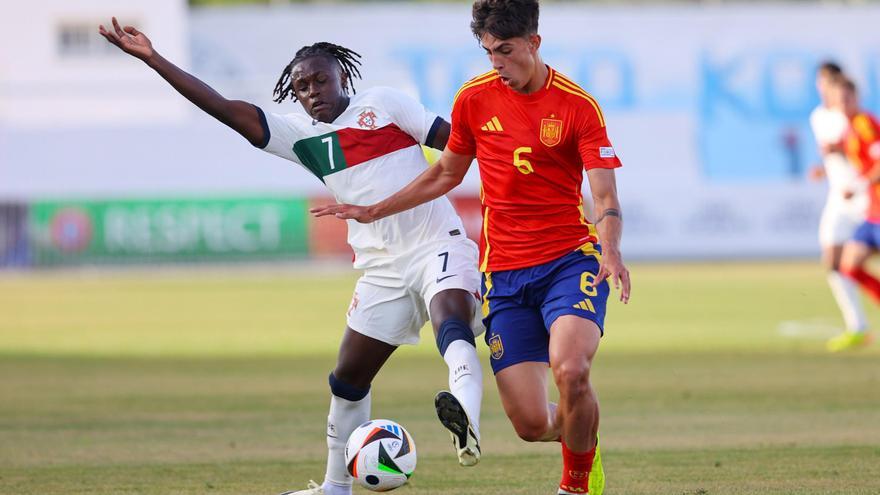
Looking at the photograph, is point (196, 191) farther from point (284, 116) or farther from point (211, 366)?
point (284, 116)

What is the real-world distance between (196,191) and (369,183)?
2788cm

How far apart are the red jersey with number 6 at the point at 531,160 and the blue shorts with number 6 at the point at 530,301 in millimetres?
56

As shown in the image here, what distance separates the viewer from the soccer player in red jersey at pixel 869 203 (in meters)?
15.6

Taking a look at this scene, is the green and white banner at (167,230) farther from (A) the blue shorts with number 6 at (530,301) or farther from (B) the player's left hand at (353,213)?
(A) the blue shorts with number 6 at (530,301)

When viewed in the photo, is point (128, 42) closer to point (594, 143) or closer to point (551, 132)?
point (551, 132)

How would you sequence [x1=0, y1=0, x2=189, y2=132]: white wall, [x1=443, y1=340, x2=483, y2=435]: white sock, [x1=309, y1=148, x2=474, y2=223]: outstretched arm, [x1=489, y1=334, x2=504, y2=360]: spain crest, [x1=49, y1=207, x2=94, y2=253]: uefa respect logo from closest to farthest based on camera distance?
[x1=443, y1=340, x2=483, y2=435]: white sock < [x1=489, y1=334, x2=504, y2=360]: spain crest < [x1=309, y1=148, x2=474, y2=223]: outstretched arm < [x1=49, y1=207, x2=94, y2=253]: uefa respect logo < [x1=0, y1=0, x2=189, y2=132]: white wall

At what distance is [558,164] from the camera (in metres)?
6.89

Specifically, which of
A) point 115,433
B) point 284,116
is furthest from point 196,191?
point 284,116

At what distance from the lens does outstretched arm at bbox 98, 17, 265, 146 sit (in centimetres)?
724

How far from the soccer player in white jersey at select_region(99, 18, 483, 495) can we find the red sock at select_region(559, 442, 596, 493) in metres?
0.99

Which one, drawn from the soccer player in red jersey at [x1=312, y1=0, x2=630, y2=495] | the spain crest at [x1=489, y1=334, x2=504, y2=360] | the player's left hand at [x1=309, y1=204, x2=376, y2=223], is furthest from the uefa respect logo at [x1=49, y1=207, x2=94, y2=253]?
the spain crest at [x1=489, y1=334, x2=504, y2=360]

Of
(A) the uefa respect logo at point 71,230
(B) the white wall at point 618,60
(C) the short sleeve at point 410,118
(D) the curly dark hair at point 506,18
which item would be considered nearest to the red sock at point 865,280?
(C) the short sleeve at point 410,118

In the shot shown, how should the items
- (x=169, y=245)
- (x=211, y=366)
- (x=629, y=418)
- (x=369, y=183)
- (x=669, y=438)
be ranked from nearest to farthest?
(x=369, y=183)
(x=669, y=438)
(x=629, y=418)
(x=211, y=366)
(x=169, y=245)

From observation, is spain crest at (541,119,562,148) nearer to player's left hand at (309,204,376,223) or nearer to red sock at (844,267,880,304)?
player's left hand at (309,204,376,223)
